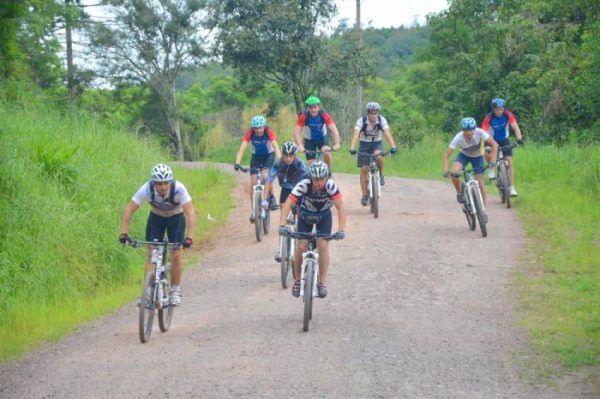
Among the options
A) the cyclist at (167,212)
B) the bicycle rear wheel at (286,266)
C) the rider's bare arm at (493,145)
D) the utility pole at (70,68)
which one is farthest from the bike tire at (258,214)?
the utility pole at (70,68)

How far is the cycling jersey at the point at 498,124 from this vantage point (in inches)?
750

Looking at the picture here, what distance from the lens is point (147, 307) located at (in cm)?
1017

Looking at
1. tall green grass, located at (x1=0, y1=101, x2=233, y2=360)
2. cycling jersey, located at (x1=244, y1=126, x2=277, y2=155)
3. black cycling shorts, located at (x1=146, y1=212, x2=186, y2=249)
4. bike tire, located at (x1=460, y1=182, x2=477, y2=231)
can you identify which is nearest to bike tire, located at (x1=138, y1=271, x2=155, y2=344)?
black cycling shorts, located at (x1=146, y1=212, x2=186, y2=249)

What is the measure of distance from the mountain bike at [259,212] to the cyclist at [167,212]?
4773 mm

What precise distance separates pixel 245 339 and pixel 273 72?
2574 cm

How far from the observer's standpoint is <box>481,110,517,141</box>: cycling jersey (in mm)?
19062

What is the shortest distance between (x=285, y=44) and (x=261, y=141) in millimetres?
17902

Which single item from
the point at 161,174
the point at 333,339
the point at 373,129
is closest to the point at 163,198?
the point at 161,174

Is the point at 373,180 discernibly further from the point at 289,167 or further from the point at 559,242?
the point at 289,167

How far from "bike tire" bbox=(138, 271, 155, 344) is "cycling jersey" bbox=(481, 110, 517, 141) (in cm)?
1052

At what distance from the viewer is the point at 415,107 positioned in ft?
148

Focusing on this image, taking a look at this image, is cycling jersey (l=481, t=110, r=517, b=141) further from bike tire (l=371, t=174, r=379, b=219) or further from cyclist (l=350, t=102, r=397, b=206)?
bike tire (l=371, t=174, r=379, b=219)

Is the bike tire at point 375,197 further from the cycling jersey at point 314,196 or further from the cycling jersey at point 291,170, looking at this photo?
the cycling jersey at point 314,196

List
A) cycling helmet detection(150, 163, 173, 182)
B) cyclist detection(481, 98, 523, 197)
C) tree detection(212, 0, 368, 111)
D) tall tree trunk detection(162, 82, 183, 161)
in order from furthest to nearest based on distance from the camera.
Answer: tall tree trunk detection(162, 82, 183, 161) → tree detection(212, 0, 368, 111) → cyclist detection(481, 98, 523, 197) → cycling helmet detection(150, 163, 173, 182)
